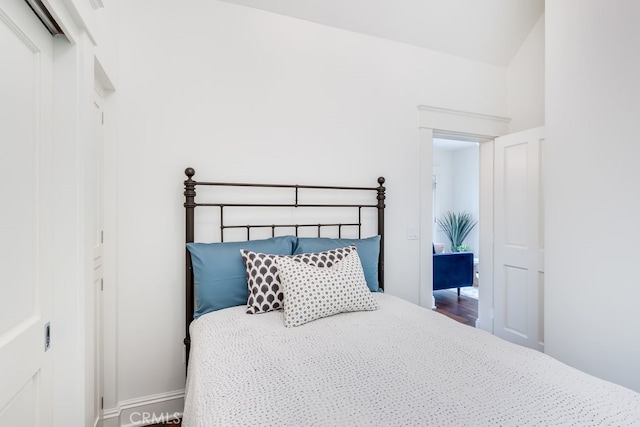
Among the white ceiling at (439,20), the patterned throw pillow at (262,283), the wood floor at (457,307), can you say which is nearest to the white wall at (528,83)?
the white ceiling at (439,20)

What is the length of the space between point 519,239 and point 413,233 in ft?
3.03

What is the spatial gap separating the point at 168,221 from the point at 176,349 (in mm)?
802

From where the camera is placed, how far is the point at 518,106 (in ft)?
9.86

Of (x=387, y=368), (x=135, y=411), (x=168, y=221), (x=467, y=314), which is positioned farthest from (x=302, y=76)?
(x=467, y=314)

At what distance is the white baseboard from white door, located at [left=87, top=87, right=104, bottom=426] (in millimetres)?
82

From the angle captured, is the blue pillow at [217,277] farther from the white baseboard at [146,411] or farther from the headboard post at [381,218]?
the headboard post at [381,218]

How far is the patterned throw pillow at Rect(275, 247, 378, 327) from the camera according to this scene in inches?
61.8

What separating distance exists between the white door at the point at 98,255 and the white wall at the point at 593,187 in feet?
9.07

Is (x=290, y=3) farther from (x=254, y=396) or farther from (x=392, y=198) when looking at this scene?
(x=254, y=396)

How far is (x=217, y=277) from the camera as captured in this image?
1811mm

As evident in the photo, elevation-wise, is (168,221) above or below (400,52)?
below

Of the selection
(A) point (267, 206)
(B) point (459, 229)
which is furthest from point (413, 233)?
(B) point (459, 229)

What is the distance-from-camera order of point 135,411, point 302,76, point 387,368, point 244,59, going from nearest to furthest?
1. point 387,368
2. point 135,411
3. point 244,59
4. point 302,76

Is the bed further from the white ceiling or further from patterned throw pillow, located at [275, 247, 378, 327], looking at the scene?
the white ceiling
